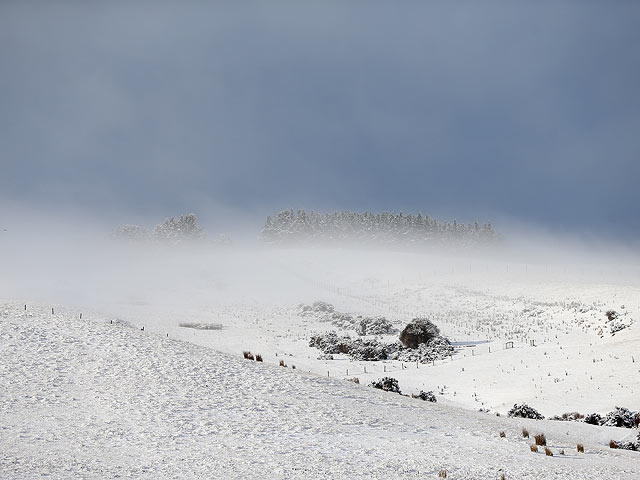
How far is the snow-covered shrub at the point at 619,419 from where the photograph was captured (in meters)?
19.3

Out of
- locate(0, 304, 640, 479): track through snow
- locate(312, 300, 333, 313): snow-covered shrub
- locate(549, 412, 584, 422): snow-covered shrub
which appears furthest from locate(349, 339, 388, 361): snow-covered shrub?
locate(312, 300, 333, 313): snow-covered shrub

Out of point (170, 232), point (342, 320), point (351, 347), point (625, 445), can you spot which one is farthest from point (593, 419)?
point (170, 232)

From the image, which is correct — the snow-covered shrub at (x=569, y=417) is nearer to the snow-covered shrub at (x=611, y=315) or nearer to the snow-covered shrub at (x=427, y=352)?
the snow-covered shrub at (x=427, y=352)

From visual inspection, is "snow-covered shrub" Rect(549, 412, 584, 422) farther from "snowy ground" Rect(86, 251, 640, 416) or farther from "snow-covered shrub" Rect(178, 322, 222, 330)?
"snow-covered shrub" Rect(178, 322, 222, 330)

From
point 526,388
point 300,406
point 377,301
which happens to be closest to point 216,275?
point 377,301

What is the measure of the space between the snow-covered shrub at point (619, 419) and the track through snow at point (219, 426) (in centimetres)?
175

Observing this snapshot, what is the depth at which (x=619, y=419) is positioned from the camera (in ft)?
63.6

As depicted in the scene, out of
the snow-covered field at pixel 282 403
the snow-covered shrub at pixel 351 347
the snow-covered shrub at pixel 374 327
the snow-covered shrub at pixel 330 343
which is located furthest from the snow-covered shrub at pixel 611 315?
the snow-covered shrub at pixel 330 343

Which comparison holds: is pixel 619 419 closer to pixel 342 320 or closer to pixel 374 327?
pixel 374 327

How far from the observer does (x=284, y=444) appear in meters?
10.9

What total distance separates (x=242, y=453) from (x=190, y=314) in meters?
45.2

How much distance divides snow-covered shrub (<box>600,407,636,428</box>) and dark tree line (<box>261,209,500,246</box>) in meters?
126

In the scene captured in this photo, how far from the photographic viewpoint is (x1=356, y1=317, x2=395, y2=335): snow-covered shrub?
149 ft

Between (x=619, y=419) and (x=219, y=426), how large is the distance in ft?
51.3
